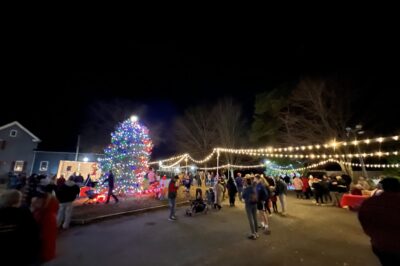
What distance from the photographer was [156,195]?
13.8 metres

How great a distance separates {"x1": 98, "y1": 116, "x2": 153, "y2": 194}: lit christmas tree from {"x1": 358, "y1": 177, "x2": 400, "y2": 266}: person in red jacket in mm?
13173

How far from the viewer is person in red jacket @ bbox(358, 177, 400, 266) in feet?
8.48

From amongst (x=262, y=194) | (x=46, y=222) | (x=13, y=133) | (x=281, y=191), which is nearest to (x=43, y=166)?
(x=13, y=133)

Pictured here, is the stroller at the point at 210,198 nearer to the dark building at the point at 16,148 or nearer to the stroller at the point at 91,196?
the stroller at the point at 91,196

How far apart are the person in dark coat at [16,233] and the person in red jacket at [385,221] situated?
425cm

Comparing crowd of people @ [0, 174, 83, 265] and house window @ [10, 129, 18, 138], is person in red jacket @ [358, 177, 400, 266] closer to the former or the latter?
crowd of people @ [0, 174, 83, 265]

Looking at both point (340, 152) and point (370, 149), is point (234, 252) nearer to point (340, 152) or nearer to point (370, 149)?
point (340, 152)

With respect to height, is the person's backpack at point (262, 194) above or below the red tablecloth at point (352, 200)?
above

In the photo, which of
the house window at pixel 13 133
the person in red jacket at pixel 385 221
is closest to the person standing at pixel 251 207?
the person in red jacket at pixel 385 221

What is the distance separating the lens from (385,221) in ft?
8.73

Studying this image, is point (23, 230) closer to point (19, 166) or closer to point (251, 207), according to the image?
point (251, 207)

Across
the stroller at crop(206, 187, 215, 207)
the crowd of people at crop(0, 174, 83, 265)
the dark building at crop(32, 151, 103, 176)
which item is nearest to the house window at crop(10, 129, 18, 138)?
the dark building at crop(32, 151, 103, 176)

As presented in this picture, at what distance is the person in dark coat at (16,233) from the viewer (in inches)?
91.9

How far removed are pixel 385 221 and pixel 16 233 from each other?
14.6ft
